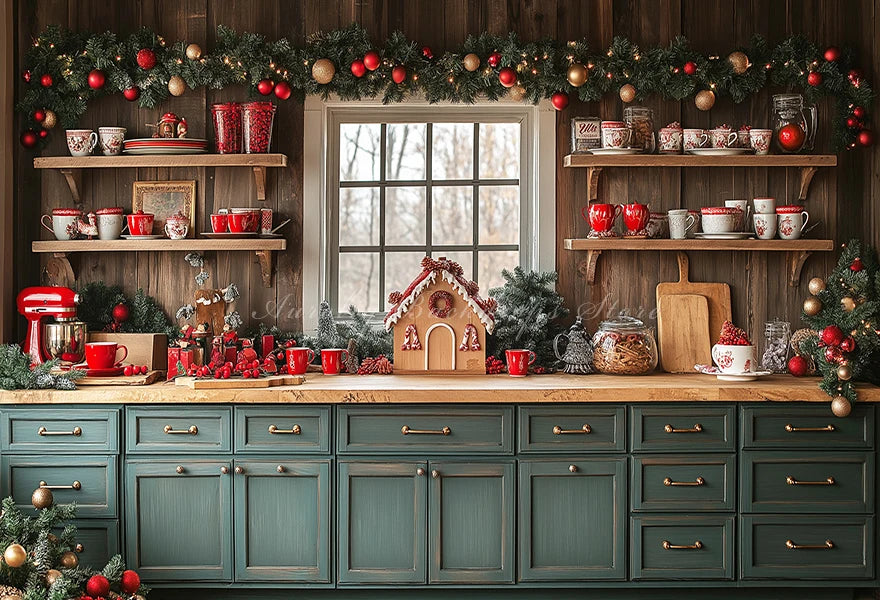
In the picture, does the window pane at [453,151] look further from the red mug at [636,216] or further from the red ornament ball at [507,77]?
the red mug at [636,216]

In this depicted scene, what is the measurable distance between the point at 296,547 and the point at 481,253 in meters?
1.55

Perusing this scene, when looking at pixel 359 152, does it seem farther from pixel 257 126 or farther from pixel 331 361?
pixel 331 361

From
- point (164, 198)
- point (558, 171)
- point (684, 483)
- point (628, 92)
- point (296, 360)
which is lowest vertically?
point (684, 483)

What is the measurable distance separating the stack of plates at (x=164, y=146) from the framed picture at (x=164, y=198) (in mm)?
190

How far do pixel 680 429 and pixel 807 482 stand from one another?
20.7 inches

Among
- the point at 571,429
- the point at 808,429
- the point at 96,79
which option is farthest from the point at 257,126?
the point at 808,429

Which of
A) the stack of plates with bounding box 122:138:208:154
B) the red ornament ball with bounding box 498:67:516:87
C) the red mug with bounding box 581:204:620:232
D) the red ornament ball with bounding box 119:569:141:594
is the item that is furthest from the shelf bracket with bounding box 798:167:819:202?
the red ornament ball with bounding box 119:569:141:594

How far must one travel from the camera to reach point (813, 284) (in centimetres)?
411

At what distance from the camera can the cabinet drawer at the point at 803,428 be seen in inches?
149

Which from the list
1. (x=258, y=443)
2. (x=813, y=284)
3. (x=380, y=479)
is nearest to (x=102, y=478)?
(x=258, y=443)

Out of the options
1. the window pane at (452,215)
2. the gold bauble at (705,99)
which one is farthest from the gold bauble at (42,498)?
the gold bauble at (705,99)

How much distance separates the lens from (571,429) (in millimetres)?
3773

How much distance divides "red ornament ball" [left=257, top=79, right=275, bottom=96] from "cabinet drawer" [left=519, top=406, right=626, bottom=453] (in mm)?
1738

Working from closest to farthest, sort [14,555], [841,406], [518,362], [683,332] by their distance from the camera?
1. [14,555]
2. [841,406]
3. [518,362]
4. [683,332]
